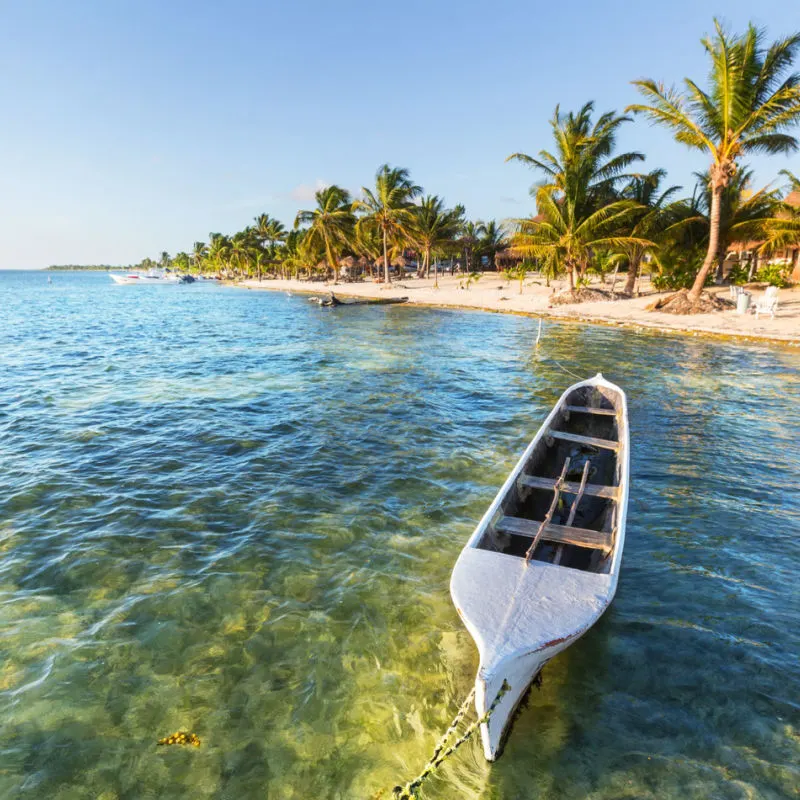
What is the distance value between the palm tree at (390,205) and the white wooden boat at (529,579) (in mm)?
48234

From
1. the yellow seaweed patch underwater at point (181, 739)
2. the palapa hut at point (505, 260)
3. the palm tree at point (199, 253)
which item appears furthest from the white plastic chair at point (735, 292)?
the palm tree at point (199, 253)

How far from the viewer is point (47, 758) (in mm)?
3873

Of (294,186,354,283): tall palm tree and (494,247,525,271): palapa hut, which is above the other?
(294,186,354,283): tall palm tree


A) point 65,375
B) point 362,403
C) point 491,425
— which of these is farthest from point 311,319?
point 491,425

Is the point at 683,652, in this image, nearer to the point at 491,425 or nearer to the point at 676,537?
the point at 676,537

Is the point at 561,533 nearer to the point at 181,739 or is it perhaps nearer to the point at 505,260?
the point at 181,739

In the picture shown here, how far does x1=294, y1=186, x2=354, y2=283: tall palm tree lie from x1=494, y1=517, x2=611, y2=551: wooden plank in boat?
58525 millimetres

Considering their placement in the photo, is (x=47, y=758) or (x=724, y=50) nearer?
(x=47, y=758)

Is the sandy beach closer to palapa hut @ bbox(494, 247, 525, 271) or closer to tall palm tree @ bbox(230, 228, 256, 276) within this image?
palapa hut @ bbox(494, 247, 525, 271)

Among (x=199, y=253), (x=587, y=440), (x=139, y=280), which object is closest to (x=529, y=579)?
(x=587, y=440)

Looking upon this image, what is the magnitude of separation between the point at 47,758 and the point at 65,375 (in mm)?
16819

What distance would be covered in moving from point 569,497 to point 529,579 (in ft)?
10.7

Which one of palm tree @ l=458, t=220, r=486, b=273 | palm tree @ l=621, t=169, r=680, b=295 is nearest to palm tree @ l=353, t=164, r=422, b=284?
palm tree @ l=458, t=220, r=486, b=273

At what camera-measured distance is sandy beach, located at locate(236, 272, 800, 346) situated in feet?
78.1
